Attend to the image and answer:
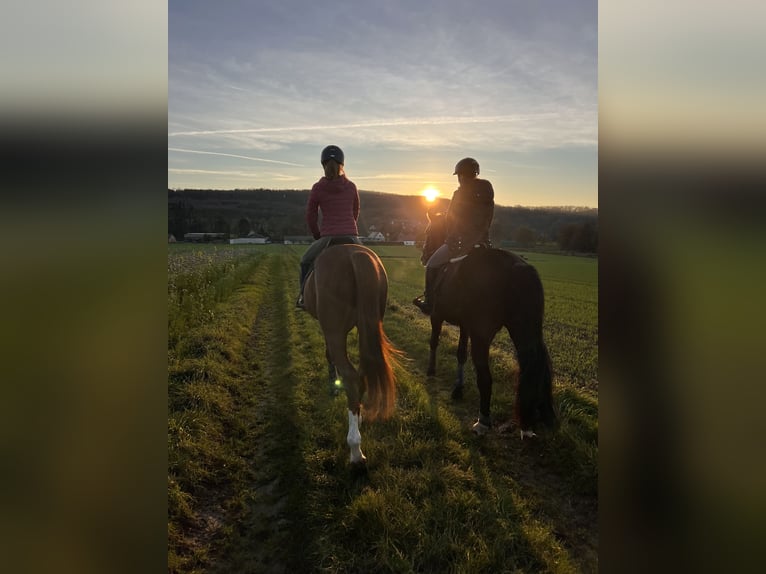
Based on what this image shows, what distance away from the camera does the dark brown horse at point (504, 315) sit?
179 inches

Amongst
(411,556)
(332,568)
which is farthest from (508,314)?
(332,568)

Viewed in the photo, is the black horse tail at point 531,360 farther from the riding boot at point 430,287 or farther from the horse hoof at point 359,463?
the riding boot at point 430,287

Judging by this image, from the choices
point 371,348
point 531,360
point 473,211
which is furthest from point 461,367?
point 473,211

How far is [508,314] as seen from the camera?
490 centimetres

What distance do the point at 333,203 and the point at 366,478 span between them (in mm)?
3222

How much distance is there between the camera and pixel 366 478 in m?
4.13

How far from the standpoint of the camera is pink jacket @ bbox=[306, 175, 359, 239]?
515 cm

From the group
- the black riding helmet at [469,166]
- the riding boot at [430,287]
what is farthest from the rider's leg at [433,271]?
the black riding helmet at [469,166]
